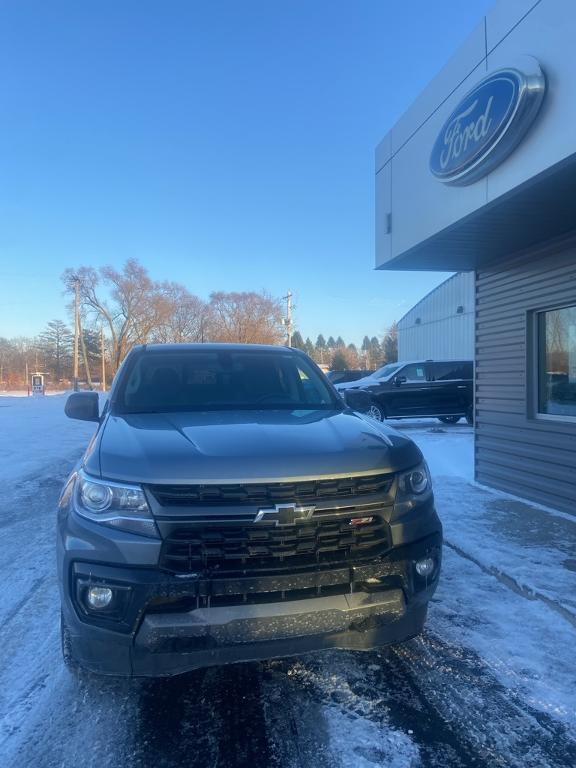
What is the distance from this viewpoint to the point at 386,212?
7570mm

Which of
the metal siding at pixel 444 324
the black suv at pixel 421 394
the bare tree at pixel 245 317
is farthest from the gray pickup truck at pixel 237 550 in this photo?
the bare tree at pixel 245 317

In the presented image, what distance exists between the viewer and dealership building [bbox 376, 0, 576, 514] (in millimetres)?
4480

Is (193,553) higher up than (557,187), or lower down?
lower down

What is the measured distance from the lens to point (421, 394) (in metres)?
15.2

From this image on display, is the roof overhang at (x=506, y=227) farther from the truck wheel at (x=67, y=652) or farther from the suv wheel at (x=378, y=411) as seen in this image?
the suv wheel at (x=378, y=411)

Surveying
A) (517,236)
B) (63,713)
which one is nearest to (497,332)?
(517,236)

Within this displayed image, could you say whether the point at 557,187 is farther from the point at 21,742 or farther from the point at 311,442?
the point at 21,742

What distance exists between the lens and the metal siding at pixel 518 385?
6.00 meters

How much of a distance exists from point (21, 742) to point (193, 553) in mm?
1131

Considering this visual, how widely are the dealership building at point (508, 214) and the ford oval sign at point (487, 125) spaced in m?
0.01

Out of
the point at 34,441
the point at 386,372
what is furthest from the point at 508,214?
the point at 34,441

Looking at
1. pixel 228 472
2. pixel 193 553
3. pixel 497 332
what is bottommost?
pixel 193 553

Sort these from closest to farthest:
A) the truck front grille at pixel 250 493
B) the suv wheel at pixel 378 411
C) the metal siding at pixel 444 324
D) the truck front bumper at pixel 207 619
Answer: the truck front bumper at pixel 207 619 → the truck front grille at pixel 250 493 → the suv wheel at pixel 378 411 → the metal siding at pixel 444 324

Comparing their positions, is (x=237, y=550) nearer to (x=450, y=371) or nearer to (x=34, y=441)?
(x=34, y=441)
